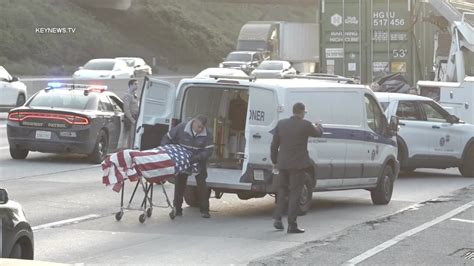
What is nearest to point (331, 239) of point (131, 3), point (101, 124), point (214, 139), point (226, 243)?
point (226, 243)

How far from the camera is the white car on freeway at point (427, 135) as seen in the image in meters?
18.3

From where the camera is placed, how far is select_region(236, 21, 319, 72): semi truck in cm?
5119

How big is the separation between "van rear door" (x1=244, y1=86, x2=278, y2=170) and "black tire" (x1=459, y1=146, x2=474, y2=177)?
7720mm

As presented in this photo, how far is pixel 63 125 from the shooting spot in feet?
59.9

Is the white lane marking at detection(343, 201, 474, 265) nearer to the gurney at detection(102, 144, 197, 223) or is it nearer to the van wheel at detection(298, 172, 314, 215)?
the van wheel at detection(298, 172, 314, 215)

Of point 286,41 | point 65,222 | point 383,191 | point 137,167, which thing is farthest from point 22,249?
point 286,41

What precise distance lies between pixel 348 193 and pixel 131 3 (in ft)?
212

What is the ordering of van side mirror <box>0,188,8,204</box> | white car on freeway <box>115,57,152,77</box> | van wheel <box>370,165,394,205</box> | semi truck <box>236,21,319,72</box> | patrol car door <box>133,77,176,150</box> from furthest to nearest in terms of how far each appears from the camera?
semi truck <box>236,21,319,72</box>
white car on freeway <box>115,57,152,77</box>
van wheel <box>370,165,394,205</box>
patrol car door <box>133,77,176,150</box>
van side mirror <box>0,188,8,204</box>

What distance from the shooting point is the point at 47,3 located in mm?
66438

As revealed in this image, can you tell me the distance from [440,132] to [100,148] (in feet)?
22.3

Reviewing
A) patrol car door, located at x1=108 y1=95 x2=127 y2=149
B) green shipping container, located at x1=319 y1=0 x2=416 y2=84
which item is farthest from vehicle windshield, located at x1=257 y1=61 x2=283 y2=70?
patrol car door, located at x1=108 y1=95 x2=127 y2=149

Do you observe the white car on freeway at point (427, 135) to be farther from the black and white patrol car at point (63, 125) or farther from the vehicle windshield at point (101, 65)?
the vehicle windshield at point (101, 65)

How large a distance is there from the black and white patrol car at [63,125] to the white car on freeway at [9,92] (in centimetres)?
1102

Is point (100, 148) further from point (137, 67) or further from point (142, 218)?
point (137, 67)
